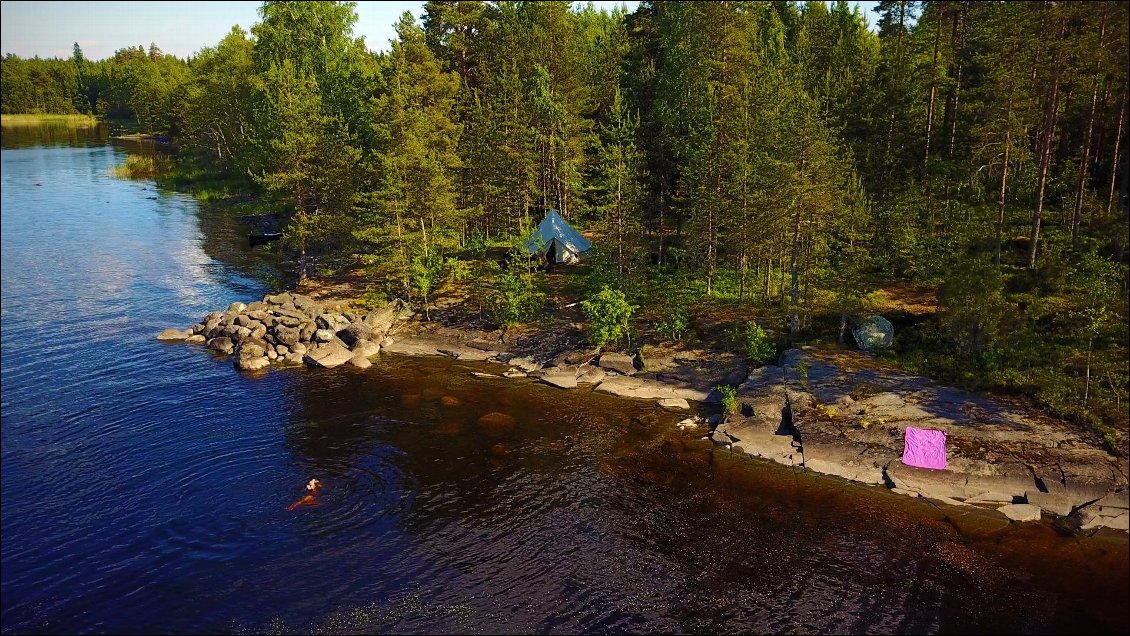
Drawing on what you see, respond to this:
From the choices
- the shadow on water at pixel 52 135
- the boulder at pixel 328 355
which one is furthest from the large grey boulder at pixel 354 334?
the shadow on water at pixel 52 135

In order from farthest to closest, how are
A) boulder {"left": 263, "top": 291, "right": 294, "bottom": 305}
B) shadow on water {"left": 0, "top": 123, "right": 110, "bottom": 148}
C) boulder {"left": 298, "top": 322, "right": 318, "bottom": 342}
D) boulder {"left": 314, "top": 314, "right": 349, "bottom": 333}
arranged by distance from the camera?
shadow on water {"left": 0, "top": 123, "right": 110, "bottom": 148}, boulder {"left": 263, "top": 291, "right": 294, "bottom": 305}, boulder {"left": 314, "top": 314, "right": 349, "bottom": 333}, boulder {"left": 298, "top": 322, "right": 318, "bottom": 342}

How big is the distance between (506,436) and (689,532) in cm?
1022

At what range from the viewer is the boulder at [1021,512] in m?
23.6

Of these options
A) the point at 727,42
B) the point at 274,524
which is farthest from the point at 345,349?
the point at 727,42

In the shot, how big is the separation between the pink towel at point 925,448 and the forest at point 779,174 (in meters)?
4.75

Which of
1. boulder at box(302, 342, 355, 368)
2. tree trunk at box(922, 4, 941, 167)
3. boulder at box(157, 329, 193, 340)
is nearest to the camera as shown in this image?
boulder at box(302, 342, 355, 368)

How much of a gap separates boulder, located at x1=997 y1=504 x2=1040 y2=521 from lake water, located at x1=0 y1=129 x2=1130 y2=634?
0.42m

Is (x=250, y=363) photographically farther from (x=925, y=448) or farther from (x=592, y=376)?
(x=925, y=448)

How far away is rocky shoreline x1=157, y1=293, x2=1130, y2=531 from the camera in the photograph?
24.3 m

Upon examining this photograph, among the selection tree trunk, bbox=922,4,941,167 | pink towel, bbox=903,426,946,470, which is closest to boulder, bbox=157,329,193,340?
pink towel, bbox=903,426,946,470

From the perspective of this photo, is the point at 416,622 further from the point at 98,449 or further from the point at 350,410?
the point at 98,449

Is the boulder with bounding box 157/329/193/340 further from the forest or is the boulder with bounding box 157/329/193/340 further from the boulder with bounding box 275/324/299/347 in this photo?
the forest

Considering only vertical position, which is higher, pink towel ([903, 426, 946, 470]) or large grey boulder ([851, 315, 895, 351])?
large grey boulder ([851, 315, 895, 351])

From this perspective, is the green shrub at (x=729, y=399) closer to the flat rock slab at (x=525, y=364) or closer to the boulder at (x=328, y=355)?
the flat rock slab at (x=525, y=364)
